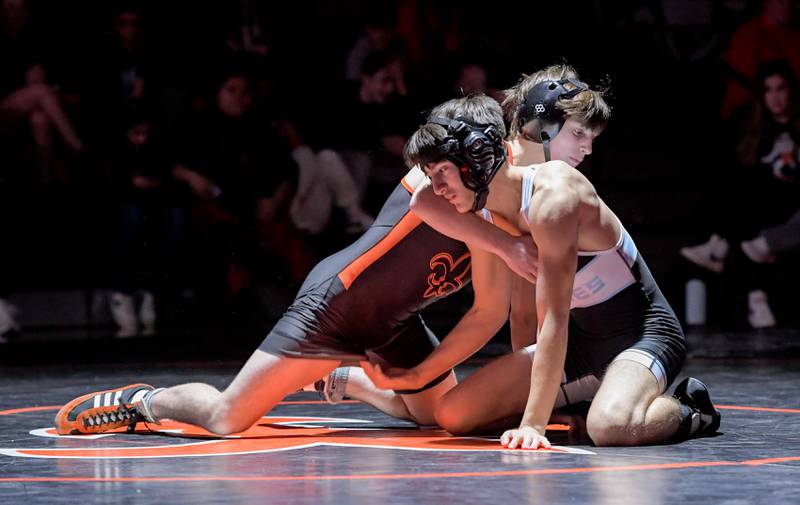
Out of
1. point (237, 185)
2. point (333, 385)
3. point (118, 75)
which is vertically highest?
point (118, 75)

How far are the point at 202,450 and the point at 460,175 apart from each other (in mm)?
1142

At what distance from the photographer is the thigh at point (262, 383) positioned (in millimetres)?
4816

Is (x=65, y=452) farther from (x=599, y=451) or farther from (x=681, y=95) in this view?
(x=681, y=95)

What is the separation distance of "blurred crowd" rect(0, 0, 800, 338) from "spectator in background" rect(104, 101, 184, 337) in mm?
11

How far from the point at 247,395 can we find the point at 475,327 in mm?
759

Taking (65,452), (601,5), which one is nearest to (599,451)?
(65,452)

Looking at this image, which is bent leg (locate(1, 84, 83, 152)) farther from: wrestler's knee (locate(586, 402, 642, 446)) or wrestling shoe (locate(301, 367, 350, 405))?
wrestler's knee (locate(586, 402, 642, 446))

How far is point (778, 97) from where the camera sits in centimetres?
975

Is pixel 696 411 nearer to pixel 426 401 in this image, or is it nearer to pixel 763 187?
pixel 426 401

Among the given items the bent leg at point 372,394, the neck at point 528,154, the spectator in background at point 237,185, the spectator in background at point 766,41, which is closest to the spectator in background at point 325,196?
the spectator in background at point 237,185

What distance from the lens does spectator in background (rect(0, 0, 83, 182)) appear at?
31.8 feet

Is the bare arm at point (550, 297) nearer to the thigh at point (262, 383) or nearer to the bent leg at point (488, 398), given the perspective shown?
the bent leg at point (488, 398)

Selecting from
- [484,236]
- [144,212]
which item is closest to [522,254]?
[484,236]

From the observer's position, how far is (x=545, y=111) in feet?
15.6
